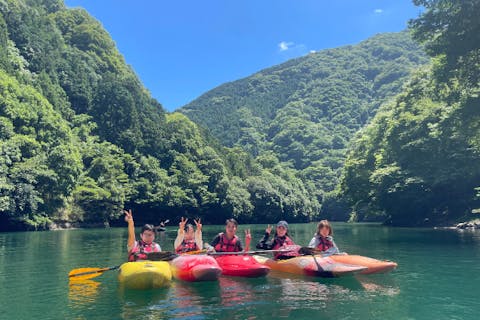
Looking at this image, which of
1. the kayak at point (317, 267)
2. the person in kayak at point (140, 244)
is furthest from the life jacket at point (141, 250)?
the kayak at point (317, 267)

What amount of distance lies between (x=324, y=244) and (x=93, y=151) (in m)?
56.8

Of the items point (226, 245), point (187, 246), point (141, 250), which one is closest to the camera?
point (141, 250)

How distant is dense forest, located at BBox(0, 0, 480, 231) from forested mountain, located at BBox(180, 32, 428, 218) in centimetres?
1176

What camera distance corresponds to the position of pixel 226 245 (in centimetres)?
A: 1384

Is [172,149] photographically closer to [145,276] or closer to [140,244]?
[140,244]

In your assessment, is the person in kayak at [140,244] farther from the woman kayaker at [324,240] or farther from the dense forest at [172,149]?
the dense forest at [172,149]

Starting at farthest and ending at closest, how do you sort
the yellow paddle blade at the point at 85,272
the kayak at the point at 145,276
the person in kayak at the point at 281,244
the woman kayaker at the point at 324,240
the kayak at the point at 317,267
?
1. the person in kayak at the point at 281,244
2. the woman kayaker at the point at 324,240
3. the kayak at the point at 317,267
4. the yellow paddle blade at the point at 85,272
5. the kayak at the point at 145,276

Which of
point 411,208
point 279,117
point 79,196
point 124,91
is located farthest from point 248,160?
point 279,117

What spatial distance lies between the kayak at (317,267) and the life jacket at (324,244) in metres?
0.74

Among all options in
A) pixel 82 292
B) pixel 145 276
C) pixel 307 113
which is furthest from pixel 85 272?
pixel 307 113

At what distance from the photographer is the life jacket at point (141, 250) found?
40.2ft

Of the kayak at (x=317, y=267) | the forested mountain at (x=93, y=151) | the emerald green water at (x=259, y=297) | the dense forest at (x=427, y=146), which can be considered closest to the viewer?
the emerald green water at (x=259, y=297)

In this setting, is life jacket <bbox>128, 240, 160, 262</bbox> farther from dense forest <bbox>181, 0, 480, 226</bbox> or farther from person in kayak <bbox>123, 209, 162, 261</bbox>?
dense forest <bbox>181, 0, 480, 226</bbox>

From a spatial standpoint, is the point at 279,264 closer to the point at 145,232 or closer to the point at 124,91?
the point at 145,232
